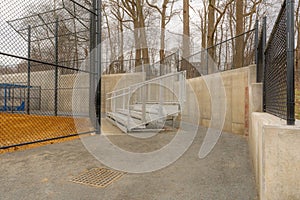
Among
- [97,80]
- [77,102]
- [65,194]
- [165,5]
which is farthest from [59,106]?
[65,194]

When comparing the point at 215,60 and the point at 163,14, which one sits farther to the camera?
the point at 163,14

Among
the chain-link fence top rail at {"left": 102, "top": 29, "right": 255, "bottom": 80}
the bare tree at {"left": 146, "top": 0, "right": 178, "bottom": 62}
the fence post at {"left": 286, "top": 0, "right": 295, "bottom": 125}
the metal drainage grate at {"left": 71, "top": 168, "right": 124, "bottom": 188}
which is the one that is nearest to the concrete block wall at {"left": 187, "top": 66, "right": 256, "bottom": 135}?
the chain-link fence top rail at {"left": 102, "top": 29, "right": 255, "bottom": 80}

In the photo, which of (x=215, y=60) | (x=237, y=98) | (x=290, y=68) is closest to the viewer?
(x=290, y=68)

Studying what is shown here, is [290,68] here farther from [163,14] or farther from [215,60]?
[163,14]

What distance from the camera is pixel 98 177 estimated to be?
7.45ft

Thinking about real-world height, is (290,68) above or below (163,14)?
below

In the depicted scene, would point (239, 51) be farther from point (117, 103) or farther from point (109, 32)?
point (109, 32)

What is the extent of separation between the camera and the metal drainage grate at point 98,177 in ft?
6.95

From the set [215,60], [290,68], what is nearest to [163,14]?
[215,60]

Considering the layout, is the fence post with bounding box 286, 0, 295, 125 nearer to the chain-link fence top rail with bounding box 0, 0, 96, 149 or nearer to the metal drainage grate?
the metal drainage grate

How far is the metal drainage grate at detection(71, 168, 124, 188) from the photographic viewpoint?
6.95 ft

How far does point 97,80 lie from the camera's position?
190 inches

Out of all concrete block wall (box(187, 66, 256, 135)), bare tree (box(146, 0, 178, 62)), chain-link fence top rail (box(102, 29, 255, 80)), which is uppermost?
bare tree (box(146, 0, 178, 62))

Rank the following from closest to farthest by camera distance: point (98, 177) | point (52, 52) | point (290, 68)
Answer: point (290, 68) < point (98, 177) < point (52, 52)
